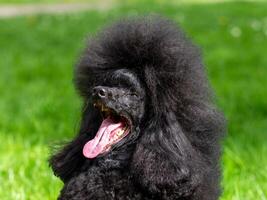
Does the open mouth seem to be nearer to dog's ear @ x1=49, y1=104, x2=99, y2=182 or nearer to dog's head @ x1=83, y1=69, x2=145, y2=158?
dog's head @ x1=83, y1=69, x2=145, y2=158

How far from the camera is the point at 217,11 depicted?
36.9ft

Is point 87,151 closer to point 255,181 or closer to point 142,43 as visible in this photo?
point 142,43

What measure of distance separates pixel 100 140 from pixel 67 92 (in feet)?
12.1

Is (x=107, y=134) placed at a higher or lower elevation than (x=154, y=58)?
lower

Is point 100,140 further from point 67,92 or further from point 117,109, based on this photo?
point 67,92

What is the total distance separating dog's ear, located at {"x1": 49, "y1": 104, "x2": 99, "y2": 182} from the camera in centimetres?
257

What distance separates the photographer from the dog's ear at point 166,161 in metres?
2.38

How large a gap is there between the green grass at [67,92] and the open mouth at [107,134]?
1.66 feet

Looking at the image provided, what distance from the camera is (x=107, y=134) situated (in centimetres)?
240

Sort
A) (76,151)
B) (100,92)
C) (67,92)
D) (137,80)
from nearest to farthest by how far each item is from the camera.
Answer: (100,92), (137,80), (76,151), (67,92)

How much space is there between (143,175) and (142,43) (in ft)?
1.64

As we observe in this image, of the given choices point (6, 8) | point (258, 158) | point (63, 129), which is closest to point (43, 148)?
point (63, 129)

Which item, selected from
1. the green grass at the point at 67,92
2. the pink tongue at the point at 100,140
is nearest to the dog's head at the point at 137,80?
the pink tongue at the point at 100,140

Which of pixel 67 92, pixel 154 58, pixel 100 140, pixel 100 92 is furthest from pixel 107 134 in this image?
pixel 67 92
